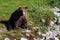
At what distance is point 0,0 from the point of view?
1246 cm

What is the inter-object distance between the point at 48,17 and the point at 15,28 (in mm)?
1719

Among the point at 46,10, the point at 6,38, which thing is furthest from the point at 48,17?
the point at 6,38

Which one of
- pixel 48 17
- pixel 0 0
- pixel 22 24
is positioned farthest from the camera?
pixel 0 0

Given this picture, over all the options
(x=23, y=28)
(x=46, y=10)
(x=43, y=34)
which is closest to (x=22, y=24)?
(x=23, y=28)

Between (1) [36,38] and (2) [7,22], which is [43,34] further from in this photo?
(2) [7,22]

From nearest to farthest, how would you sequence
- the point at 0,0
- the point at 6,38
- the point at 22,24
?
the point at 6,38, the point at 22,24, the point at 0,0

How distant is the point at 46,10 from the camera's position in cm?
1209

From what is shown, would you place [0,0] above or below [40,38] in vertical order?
above

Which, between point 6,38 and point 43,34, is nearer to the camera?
point 6,38

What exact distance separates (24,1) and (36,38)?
9.26 ft

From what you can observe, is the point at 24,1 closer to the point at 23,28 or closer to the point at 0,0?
the point at 0,0

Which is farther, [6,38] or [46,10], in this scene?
[46,10]

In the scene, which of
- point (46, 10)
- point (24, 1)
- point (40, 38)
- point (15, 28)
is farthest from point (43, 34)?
point (24, 1)

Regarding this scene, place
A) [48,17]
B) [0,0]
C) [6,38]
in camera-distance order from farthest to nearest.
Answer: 1. [0,0]
2. [48,17]
3. [6,38]
